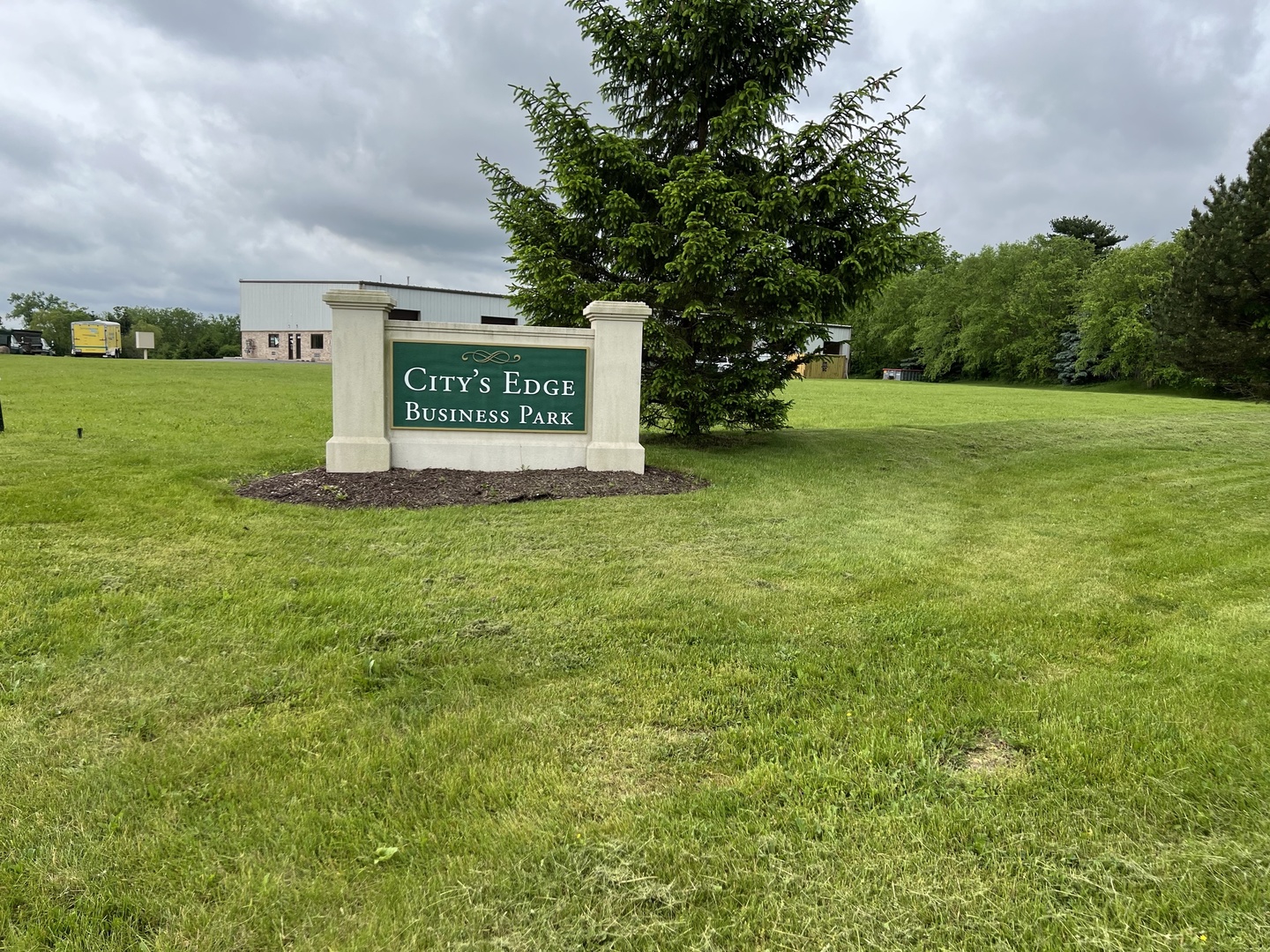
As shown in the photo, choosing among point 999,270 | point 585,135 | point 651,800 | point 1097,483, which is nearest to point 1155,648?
point 651,800

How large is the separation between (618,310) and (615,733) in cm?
623

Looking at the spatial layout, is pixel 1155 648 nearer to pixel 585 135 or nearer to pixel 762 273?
pixel 762 273

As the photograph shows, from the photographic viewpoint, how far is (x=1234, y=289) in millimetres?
20078

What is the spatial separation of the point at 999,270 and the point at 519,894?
6965 centimetres

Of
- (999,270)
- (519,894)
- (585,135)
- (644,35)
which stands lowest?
(519,894)

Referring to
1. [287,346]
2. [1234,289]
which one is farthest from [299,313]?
[1234,289]

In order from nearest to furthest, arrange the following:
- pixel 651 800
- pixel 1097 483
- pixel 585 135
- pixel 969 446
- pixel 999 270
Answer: pixel 651 800 < pixel 1097 483 < pixel 585 135 < pixel 969 446 < pixel 999 270

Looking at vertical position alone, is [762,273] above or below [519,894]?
above

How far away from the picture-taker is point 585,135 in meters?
10.0

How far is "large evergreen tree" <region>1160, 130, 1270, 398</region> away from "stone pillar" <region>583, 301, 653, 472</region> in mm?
18291

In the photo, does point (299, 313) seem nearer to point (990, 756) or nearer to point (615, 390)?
point (615, 390)

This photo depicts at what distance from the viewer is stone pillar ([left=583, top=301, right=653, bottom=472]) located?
27.9 ft

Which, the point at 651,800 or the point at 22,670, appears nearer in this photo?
the point at 651,800

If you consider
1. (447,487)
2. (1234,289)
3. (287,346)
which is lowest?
(447,487)
